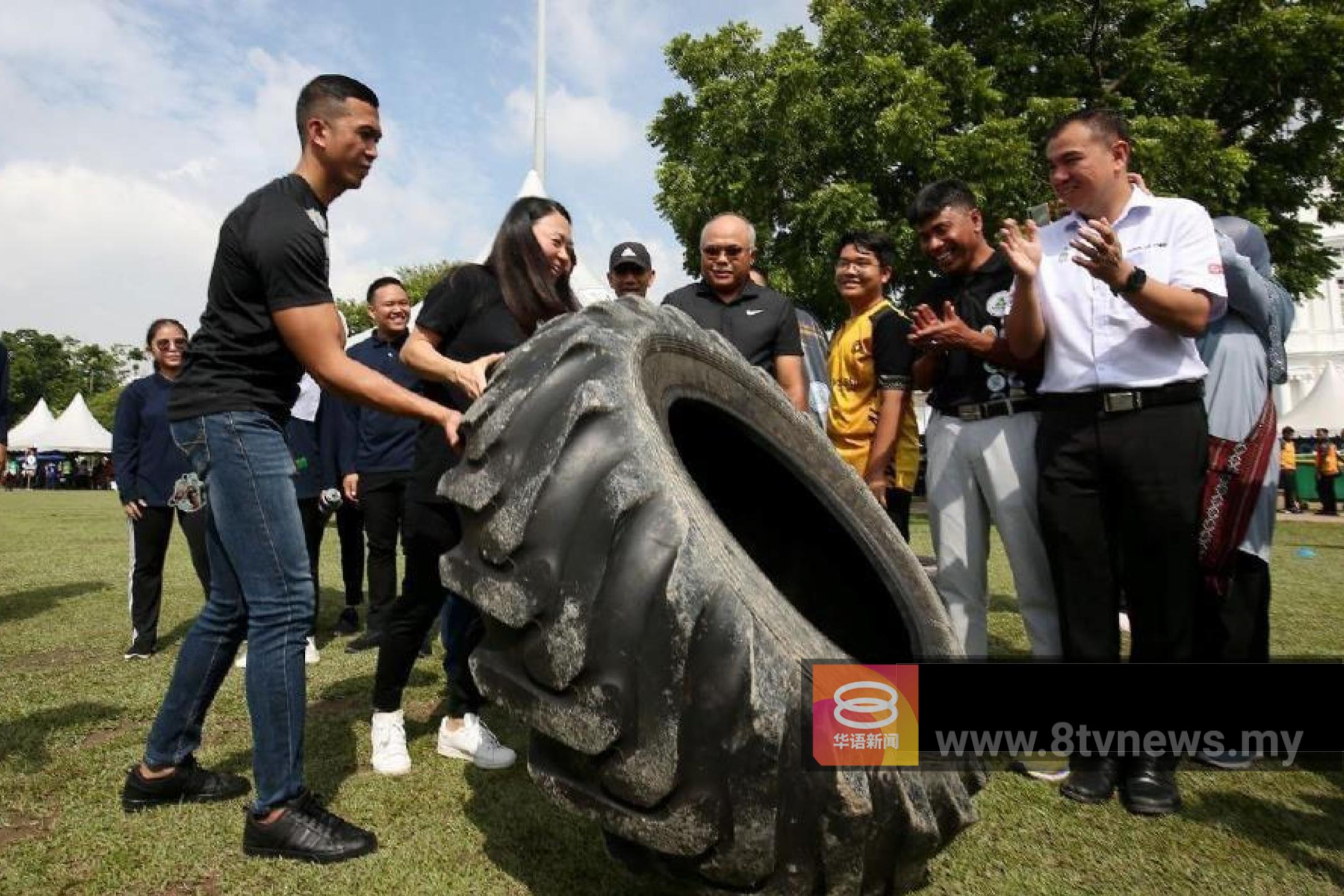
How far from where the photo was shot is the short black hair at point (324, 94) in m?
2.54

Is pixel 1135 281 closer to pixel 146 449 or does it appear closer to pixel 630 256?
pixel 630 256

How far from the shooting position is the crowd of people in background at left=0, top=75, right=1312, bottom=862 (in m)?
2.46

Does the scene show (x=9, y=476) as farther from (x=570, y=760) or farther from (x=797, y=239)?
(x=570, y=760)

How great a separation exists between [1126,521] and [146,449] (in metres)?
5.74

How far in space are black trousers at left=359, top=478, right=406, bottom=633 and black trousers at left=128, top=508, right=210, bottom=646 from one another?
0.94 m

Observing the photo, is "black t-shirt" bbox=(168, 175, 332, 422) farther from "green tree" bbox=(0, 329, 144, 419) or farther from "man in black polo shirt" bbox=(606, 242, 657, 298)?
"green tree" bbox=(0, 329, 144, 419)

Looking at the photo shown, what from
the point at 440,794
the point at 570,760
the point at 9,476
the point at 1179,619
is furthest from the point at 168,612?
the point at 9,476

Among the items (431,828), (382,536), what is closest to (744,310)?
(431,828)

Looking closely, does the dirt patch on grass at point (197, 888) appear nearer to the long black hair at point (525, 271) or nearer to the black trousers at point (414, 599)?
the black trousers at point (414, 599)

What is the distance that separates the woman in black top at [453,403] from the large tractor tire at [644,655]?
3.62 ft

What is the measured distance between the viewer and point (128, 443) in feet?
18.7

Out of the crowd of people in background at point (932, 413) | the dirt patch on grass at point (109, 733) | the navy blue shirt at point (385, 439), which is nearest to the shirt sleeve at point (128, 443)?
the navy blue shirt at point (385, 439)

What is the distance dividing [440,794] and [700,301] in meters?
2.59

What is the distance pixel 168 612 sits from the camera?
21.6ft
